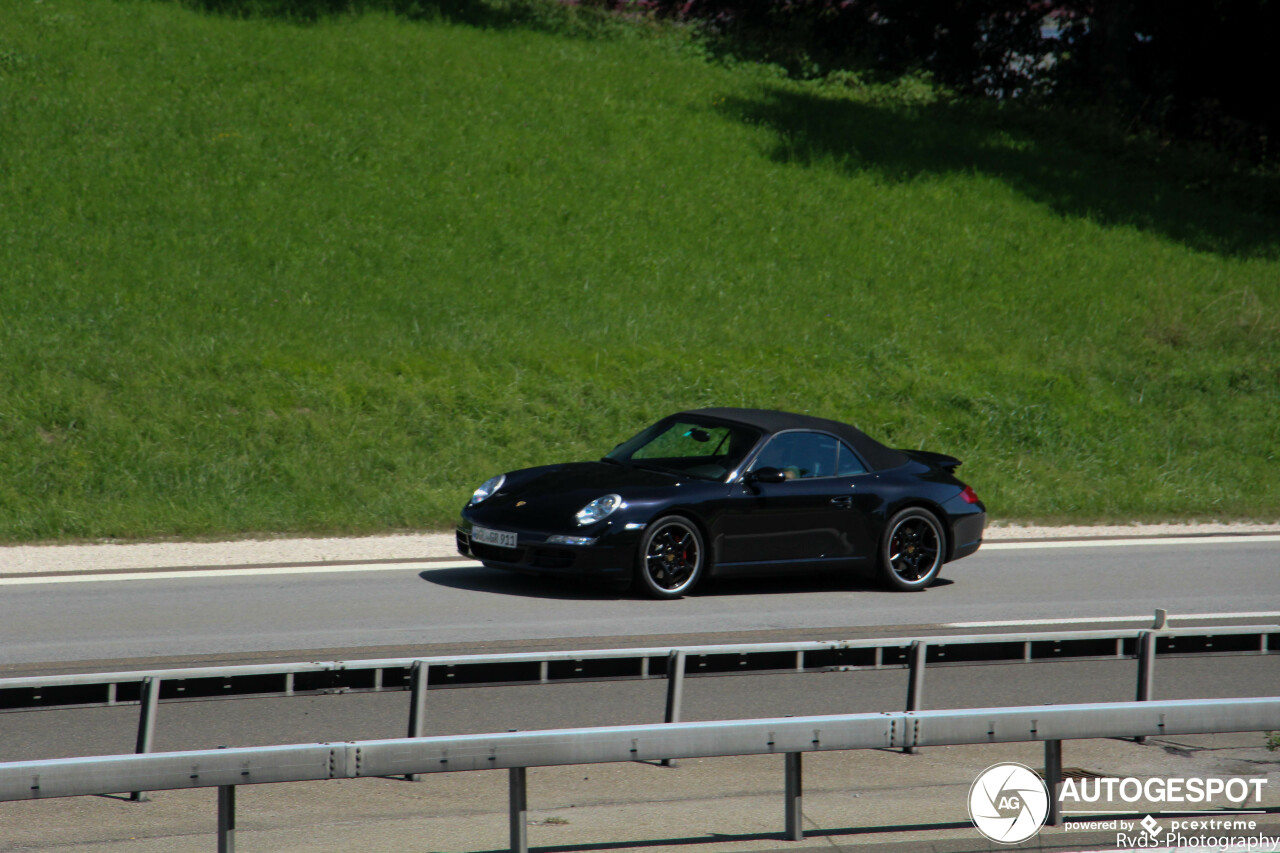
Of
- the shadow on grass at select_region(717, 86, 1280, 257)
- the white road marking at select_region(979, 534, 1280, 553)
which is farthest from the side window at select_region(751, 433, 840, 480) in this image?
the shadow on grass at select_region(717, 86, 1280, 257)

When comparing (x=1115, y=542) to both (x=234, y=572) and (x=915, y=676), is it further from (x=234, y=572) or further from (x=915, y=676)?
(x=234, y=572)

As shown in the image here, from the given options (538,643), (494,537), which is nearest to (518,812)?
(538,643)

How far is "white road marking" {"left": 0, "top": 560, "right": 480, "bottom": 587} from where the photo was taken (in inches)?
429

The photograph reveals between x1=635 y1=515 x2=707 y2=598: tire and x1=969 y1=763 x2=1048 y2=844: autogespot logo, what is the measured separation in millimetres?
5034

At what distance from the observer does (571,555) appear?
9859mm

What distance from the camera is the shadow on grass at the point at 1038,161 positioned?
28.4 meters

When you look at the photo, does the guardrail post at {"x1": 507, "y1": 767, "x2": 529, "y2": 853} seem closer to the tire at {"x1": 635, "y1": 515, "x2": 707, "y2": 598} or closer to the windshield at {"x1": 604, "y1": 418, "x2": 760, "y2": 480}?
the tire at {"x1": 635, "y1": 515, "x2": 707, "y2": 598}

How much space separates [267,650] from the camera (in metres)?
8.47

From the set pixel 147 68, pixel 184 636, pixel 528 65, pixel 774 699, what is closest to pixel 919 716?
pixel 774 699

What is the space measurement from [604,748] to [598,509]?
5502mm

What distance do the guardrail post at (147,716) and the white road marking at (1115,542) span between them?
944cm

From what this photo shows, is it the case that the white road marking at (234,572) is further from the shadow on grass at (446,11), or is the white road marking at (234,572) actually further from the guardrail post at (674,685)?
the shadow on grass at (446,11)

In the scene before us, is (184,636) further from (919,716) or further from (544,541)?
(919,716)

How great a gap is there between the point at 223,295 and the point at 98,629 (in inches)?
429
